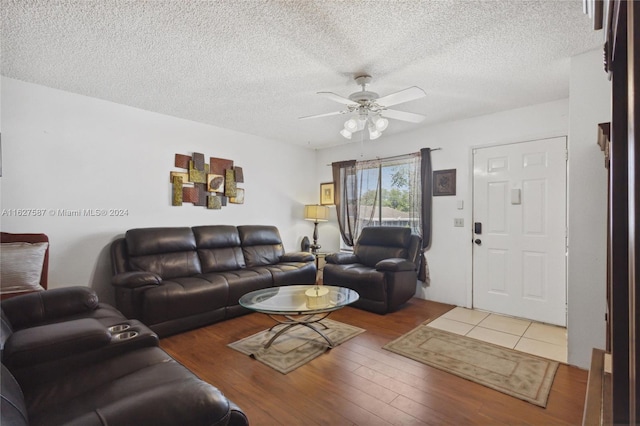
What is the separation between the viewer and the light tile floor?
2783 mm

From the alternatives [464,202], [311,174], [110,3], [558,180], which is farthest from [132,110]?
[558,180]

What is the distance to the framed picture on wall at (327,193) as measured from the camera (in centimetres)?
563

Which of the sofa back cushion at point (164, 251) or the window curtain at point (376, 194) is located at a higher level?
the window curtain at point (376, 194)

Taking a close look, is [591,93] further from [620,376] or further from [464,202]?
[620,376]

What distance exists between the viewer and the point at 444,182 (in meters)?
4.25

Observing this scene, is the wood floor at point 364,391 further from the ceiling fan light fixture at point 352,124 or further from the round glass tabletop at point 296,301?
the ceiling fan light fixture at point 352,124

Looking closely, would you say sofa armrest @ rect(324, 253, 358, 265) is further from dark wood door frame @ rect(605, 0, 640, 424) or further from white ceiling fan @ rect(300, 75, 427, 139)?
dark wood door frame @ rect(605, 0, 640, 424)

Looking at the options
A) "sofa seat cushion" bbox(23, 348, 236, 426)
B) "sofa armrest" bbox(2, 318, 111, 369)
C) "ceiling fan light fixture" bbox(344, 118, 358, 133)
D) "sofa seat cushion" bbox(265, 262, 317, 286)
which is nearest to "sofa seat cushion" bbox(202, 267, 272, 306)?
"sofa seat cushion" bbox(265, 262, 317, 286)

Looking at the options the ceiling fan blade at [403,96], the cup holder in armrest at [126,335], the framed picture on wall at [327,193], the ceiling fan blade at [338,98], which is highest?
the ceiling fan blade at [338,98]

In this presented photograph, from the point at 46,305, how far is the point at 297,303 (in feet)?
5.85

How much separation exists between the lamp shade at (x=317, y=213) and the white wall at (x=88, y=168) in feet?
4.54

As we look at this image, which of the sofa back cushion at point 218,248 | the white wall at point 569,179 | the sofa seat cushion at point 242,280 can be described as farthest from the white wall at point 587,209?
the sofa back cushion at point 218,248

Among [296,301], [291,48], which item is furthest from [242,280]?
[291,48]

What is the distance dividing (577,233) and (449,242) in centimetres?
180
